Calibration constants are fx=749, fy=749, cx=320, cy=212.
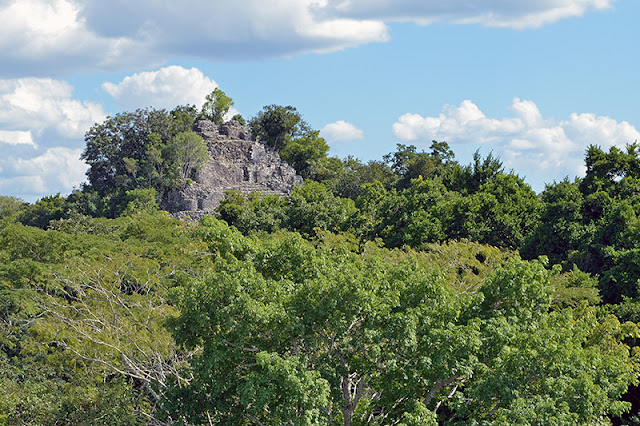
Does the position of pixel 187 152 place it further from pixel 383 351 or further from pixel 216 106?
pixel 383 351

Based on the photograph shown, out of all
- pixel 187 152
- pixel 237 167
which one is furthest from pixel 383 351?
pixel 237 167

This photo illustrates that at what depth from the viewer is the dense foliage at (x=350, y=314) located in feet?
38.2

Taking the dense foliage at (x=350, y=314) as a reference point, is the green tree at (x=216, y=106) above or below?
above

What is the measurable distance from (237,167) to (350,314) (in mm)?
47808

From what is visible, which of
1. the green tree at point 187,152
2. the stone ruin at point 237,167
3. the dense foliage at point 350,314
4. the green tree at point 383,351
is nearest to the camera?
the green tree at point 383,351

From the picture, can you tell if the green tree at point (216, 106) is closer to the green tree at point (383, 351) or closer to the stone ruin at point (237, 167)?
the stone ruin at point (237, 167)

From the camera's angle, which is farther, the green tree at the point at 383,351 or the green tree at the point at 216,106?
the green tree at the point at 216,106

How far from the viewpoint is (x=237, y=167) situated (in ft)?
193

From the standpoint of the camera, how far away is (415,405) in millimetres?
11117

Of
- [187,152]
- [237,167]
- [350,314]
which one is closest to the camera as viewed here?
[350,314]

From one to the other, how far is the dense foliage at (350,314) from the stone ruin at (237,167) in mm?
23190

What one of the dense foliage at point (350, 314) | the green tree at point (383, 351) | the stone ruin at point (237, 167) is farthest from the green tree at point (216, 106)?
the green tree at point (383, 351)

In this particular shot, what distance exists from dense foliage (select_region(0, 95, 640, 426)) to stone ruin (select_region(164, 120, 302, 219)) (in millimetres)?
23190

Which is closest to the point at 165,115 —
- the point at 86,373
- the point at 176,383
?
the point at 86,373
